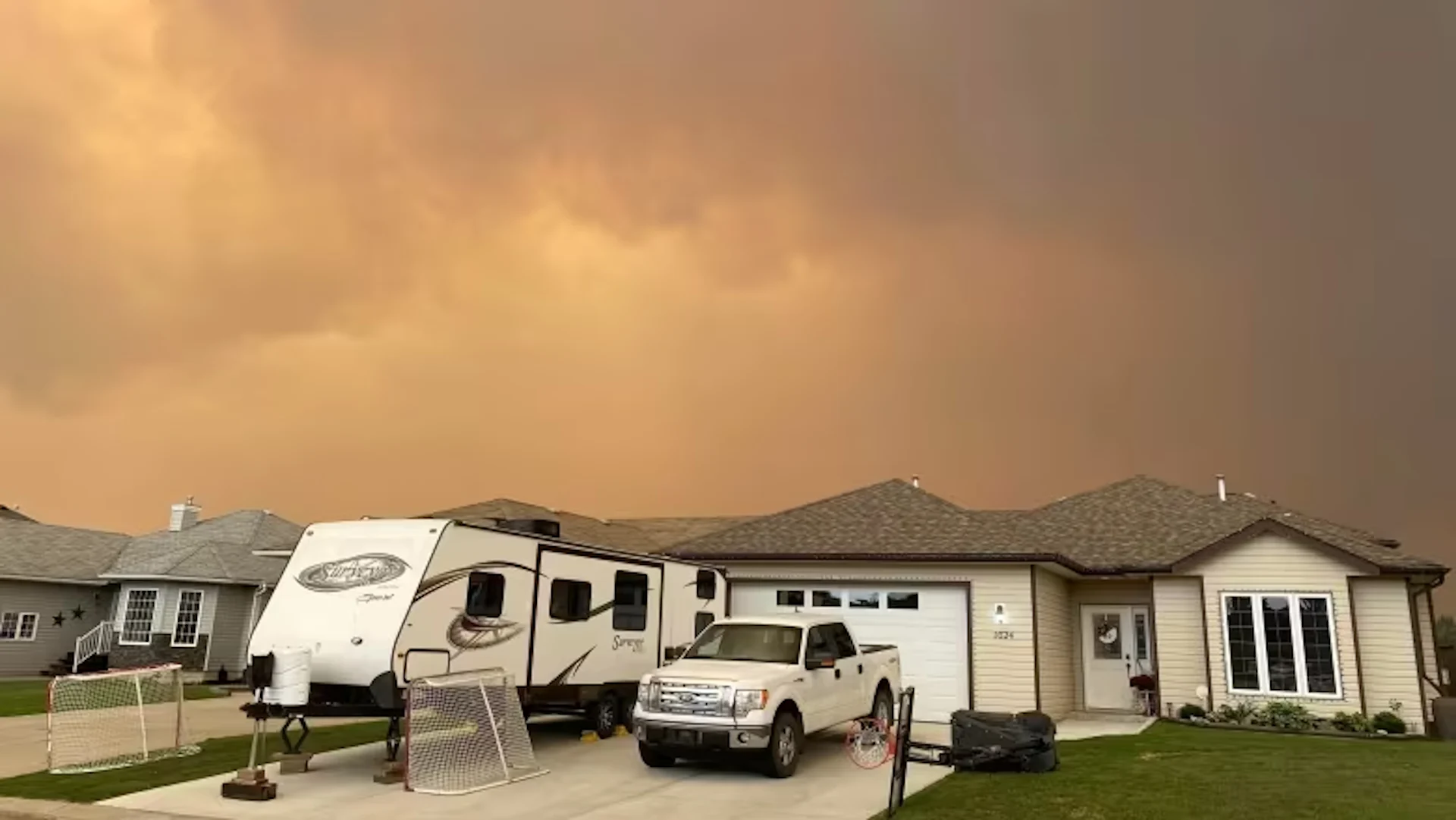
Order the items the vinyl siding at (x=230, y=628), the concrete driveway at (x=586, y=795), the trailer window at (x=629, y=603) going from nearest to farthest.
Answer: the concrete driveway at (x=586, y=795) < the trailer window at (x=629, y=603) < the vinyl siding at (x=230, y=628)

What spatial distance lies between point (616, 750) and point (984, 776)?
17.6 ft

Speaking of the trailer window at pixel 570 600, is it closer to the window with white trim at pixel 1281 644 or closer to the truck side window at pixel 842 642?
the truck side window at pixel 842 642

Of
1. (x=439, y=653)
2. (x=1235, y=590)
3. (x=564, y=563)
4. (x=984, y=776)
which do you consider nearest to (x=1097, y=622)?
(x=1235, y=590)

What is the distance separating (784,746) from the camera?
1139cm

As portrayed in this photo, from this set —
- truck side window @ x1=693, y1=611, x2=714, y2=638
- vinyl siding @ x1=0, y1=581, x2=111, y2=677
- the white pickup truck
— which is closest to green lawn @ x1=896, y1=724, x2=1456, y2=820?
the white pickup truck

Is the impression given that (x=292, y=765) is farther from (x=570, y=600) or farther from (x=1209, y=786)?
(x=1209, y=786)

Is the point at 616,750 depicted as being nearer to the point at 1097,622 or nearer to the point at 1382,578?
the point at 1097,622

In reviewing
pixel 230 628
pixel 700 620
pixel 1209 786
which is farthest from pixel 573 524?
pixel 1209 786

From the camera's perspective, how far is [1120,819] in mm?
8789

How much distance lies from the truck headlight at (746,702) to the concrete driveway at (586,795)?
827 mm

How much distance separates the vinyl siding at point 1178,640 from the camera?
19891 millimetres

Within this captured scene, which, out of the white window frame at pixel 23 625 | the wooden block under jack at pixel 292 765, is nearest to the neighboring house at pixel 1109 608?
the wooden block under jack at pixel 292 765

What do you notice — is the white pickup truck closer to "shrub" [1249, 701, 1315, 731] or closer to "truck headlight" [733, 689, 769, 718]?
"truck headlight" [733, 689, 769, 718]

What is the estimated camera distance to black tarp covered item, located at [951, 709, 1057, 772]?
11.5 metres
